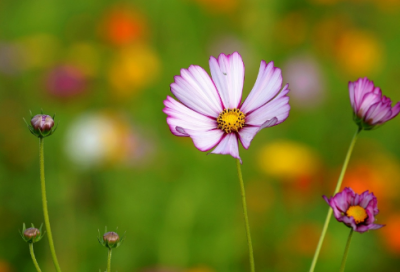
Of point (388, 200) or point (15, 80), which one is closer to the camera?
point (388, 200)

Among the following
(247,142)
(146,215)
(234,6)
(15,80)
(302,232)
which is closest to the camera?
(247,142)

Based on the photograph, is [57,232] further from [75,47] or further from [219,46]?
[219,46]

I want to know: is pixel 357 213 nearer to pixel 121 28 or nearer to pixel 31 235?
pixel 31 235

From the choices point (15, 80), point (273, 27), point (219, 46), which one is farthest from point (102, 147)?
point (273, 27)

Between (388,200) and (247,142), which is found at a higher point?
(388,200)

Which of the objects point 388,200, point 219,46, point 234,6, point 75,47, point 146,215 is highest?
point 234,6

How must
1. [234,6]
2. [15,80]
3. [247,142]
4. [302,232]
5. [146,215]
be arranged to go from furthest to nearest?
[234,6], [15,80], [146,215], [302,232], [247,142]

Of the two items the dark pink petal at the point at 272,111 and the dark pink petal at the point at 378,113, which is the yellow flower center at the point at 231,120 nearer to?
the dark pink petal at the point at 272,111
